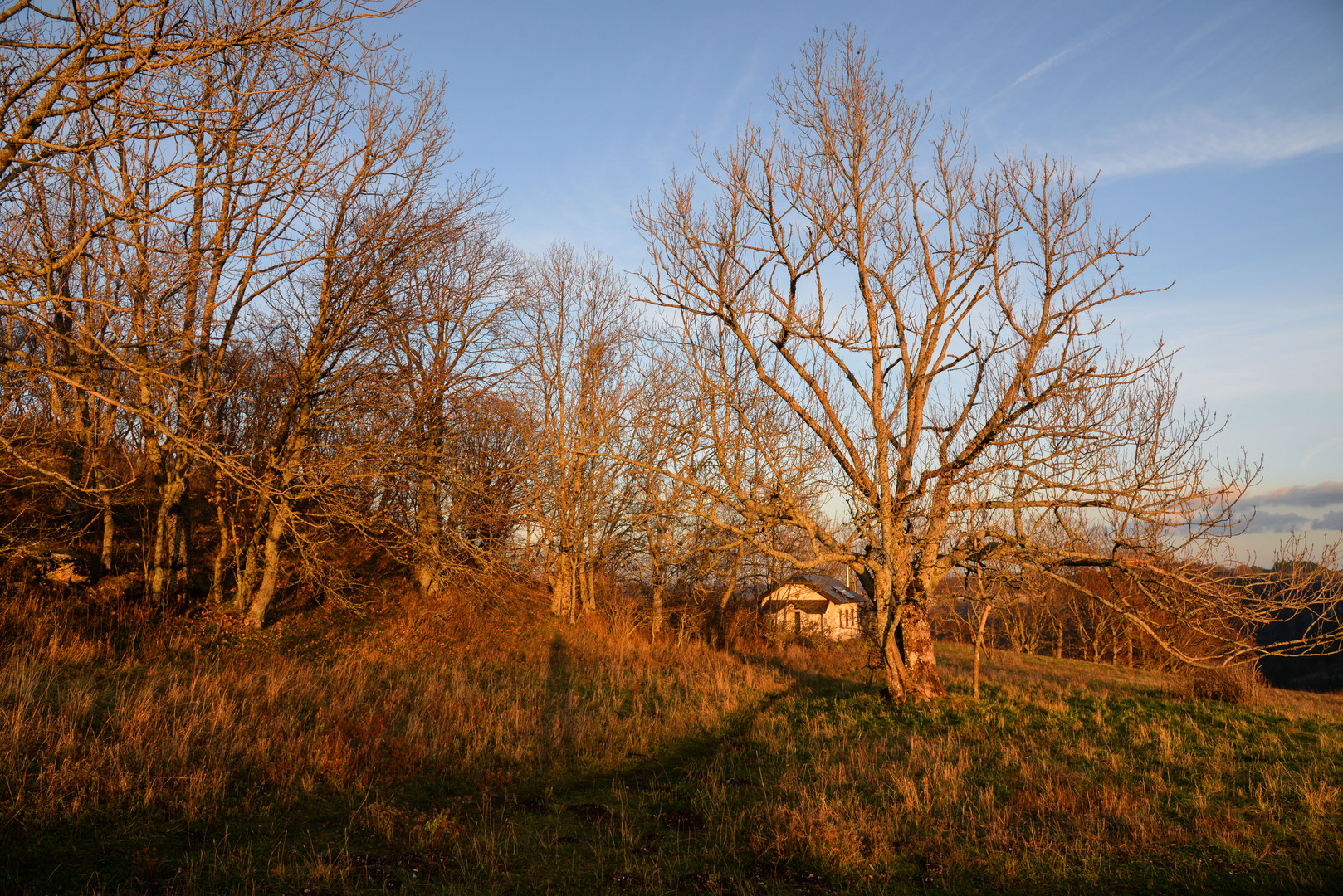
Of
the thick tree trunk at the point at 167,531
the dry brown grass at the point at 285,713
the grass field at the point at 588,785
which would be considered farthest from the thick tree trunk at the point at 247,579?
the thick tree trunk at the point at 167,531

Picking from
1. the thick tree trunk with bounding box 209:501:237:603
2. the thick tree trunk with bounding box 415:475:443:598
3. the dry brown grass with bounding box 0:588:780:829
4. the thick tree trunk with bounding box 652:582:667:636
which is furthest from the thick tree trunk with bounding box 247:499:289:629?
the thick tree trunk with bounding box 652:582:667:636

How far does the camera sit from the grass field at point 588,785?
4.52 meters

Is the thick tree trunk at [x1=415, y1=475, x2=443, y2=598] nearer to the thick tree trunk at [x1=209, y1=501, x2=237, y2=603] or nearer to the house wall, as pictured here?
the thick tree trunk at [x1=209, y1=501, x2=237, y2=603]

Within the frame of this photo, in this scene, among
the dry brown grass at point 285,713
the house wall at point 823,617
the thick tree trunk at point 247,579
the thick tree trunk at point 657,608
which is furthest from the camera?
the house wall at point 823,617

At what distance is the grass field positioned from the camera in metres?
4.52

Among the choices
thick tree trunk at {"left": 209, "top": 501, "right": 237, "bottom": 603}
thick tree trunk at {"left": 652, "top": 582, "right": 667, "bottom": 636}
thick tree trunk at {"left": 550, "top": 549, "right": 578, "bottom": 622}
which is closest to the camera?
thick tree trunk at {"left": 209, "top": 501, "right": 237, "bottom": 603}

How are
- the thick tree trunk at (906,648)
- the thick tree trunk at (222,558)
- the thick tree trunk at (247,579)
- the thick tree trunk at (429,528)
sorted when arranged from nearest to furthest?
1. the thick tree trunk at (906,648)
2. the thick tree trunk at (429,528)
3. the thick tree trunk at (247,579)
4. the thick tree trunk at (222,558)

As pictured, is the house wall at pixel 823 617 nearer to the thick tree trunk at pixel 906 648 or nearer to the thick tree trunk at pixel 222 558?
the thick tree trunk at pixel 906 648

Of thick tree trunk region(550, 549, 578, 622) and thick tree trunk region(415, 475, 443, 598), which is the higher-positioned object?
thick tree trunk region(415, 475, 443, 598)

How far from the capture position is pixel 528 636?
1711 cm

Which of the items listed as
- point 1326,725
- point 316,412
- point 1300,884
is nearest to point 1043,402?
point 1326,725

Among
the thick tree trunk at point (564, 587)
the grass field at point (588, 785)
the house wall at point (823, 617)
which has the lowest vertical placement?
the house wall at point (823, 617)

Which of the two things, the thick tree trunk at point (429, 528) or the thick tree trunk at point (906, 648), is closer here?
the thick tree trunk at point (906, 648)

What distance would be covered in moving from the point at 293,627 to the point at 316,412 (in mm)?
4395
